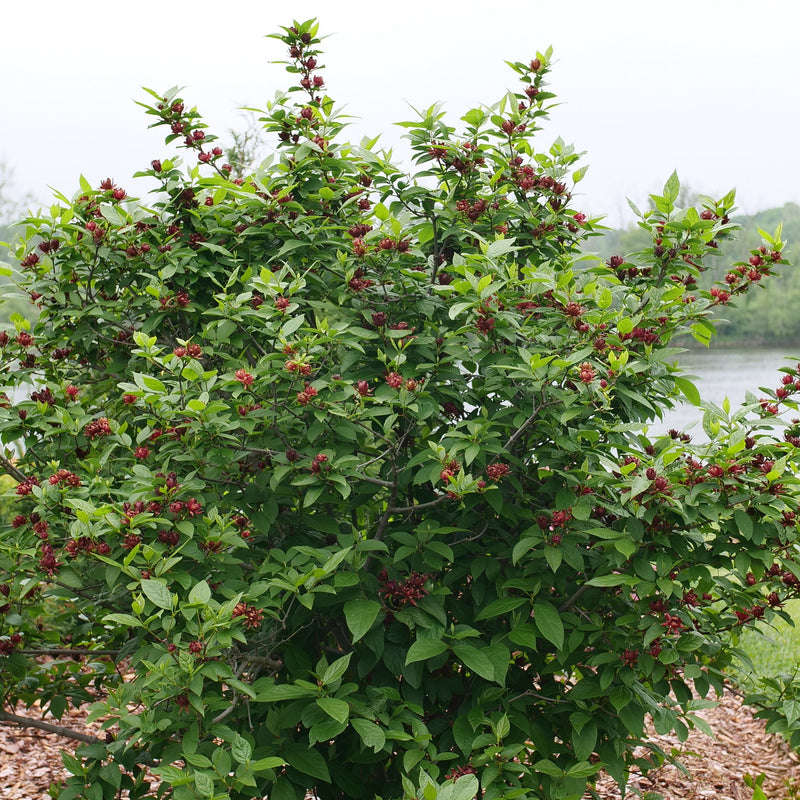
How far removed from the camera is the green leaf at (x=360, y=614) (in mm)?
2211

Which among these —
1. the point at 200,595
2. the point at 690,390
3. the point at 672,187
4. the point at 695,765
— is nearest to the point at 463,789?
the point at 200,595

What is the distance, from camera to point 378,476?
9.11 ft

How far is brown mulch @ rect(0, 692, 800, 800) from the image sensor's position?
4004 millimetres

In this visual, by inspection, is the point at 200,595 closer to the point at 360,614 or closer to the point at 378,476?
the point at 360,614

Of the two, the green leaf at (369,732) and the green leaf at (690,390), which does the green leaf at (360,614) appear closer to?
the green leaf at (369,732)

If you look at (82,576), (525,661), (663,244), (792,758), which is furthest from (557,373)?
(792,758)

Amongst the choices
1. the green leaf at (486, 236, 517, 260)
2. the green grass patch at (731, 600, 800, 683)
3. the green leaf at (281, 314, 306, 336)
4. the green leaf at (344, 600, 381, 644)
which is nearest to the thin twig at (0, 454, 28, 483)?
the green leaf at (281, 314, 306, 336)

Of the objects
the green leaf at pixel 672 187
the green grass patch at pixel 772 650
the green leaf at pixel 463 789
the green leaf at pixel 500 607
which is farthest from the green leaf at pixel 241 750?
the green grass patch at pixel 772 650

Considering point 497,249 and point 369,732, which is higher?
point 497,249

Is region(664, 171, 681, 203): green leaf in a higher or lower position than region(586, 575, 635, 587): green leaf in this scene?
higher

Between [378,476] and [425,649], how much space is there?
0.67 metres

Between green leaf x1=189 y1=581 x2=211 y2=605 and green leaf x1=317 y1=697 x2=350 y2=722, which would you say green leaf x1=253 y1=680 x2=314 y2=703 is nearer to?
green leaf x1=317 y1=697 x2=350 y2=722

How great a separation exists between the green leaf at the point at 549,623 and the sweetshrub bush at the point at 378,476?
0.06 meters

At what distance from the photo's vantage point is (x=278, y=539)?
268 centimetres
